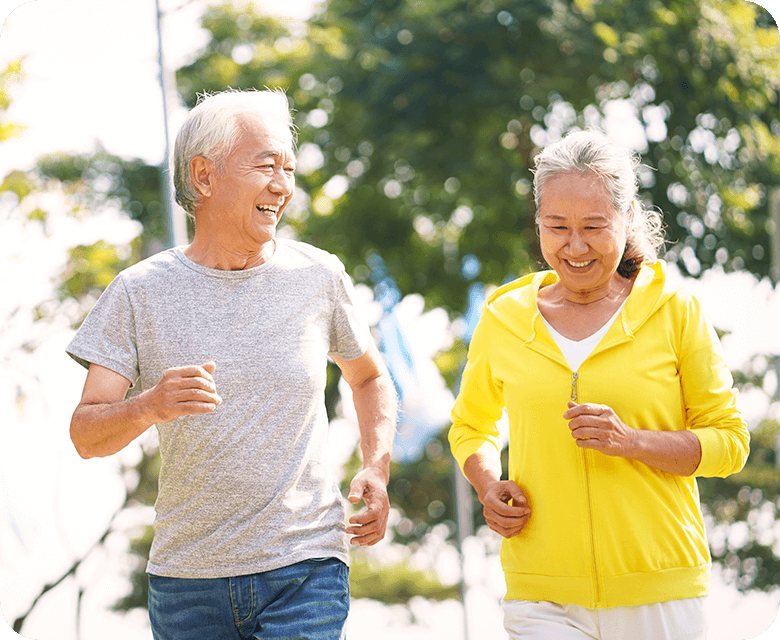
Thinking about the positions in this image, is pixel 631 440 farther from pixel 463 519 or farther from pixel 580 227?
pixel 463 519

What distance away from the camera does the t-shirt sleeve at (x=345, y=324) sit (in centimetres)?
243

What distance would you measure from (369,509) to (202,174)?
972 mm

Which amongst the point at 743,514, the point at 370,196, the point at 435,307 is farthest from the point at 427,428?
the point at 743,514

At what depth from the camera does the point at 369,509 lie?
223 cm

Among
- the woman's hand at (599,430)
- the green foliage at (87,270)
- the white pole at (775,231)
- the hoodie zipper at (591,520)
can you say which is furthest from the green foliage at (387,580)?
the woman's hand at (599,430)

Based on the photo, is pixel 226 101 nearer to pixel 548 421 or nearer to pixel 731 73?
pixel 548 421

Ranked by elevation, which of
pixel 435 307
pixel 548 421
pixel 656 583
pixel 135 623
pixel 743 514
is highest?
pixel 548 421

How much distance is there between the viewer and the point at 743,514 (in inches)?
297

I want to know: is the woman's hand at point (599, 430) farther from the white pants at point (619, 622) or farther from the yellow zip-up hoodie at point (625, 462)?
the white pants at point (619, 622)

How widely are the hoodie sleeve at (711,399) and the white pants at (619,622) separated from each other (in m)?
0.35

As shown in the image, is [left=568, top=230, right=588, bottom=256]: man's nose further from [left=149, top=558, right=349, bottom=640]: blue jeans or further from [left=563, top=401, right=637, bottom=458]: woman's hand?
[left=149, top=558, right=349, bottom=640]: blue jeans

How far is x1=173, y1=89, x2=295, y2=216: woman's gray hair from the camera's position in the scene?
231 cm

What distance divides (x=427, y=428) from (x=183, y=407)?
5.29 m

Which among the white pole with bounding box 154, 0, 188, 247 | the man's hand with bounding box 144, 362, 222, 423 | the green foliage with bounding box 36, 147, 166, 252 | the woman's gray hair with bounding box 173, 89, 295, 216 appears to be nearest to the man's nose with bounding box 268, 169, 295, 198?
the woman's gray hair with bounding box 173, 89, 295, 216
